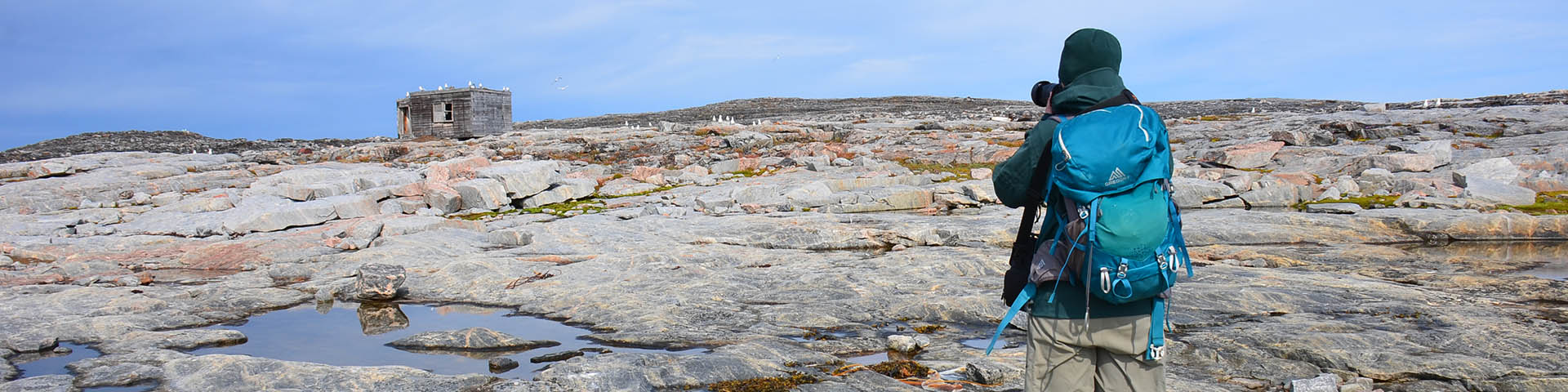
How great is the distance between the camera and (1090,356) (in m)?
4.54

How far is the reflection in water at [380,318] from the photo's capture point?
9941 mm

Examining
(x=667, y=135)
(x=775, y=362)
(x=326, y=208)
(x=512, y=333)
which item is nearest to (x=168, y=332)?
(x=512, y=333)

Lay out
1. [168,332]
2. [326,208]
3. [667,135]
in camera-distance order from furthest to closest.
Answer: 1. [667,135]
2. [326,208]
3. [168,332]

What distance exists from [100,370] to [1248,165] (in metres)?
35.5

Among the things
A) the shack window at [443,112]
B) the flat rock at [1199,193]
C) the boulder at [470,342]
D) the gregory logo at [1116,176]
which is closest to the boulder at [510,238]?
the boulder at [470,342]

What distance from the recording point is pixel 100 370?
745cm

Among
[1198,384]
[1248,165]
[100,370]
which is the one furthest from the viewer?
[1248,165]

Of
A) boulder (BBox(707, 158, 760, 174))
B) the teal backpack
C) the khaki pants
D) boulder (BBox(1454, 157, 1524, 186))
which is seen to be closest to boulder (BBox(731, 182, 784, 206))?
boulder (BBox(707, 158, 760, 174))

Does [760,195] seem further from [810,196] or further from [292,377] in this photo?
[292,377]

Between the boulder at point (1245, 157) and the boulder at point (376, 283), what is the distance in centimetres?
3130

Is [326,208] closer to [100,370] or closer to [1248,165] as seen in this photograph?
[100,370]

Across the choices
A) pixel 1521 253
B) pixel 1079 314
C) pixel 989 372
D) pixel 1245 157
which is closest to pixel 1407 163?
pixel 1245 157

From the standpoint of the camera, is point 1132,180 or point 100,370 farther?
point 100,370

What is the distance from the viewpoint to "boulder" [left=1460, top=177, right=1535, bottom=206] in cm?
2278
